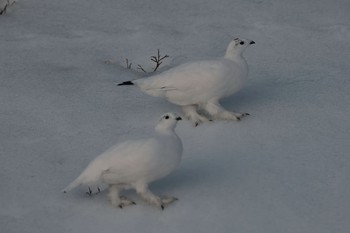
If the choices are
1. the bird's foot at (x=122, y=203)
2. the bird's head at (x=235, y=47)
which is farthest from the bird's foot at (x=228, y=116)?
the bird's foot at (x=122, y=203)

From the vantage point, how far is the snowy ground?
425 centimetres

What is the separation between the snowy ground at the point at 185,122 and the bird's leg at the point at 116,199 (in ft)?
0.12

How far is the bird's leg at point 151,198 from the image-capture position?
168 inches

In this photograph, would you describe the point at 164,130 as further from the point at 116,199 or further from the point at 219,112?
the point at 219,112

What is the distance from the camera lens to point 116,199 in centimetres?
430

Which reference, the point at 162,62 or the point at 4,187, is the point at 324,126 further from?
the point at 4,187

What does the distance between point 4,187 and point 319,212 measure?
5.56ft

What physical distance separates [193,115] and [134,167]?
1.12 meters

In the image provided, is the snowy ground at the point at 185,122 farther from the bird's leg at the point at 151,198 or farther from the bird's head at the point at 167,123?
the bird's head at the point at 167,123

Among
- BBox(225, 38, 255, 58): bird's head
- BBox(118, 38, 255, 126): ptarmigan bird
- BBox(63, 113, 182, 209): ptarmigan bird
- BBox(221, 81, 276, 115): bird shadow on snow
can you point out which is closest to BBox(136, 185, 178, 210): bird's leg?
BBox(63, 113, 182, 209): ptarmigan bird

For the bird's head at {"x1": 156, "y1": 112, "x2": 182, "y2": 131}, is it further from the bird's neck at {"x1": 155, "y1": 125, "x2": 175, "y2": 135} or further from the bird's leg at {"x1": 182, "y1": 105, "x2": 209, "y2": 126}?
the bird's leg at {"x1": 182, "y1": 105, "x2": 209, "y2": 126}

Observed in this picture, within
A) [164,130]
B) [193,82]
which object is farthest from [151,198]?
[193,82]

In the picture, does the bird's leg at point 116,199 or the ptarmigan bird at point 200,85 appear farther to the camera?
the ptarmigan bird at point 200,85

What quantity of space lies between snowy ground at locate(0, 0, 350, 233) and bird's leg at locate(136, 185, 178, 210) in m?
0.04
